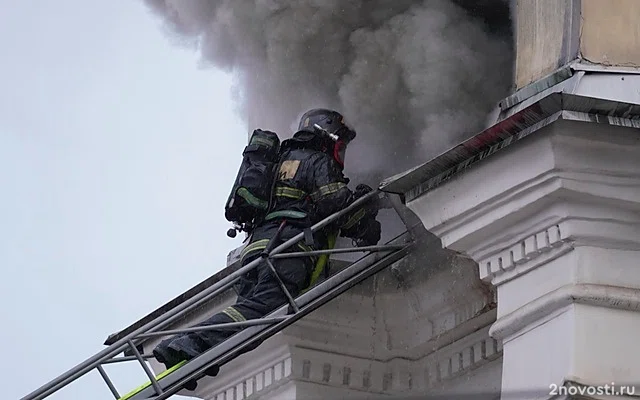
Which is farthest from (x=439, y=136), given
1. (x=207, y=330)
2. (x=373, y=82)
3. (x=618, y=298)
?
(x=618, y=298)

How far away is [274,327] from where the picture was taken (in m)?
9.26

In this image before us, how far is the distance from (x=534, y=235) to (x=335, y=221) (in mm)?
→ 1796

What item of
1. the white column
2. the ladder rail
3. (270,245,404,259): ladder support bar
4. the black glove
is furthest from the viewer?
the black glove

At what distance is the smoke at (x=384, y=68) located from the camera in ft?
36.8

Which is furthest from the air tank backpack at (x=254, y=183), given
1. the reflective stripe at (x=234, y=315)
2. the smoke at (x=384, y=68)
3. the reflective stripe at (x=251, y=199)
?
the smoke at (x=384, y=68)

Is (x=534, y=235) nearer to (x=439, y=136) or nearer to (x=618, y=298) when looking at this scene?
(x=618, y=298)

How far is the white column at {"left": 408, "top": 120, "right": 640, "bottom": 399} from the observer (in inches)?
309

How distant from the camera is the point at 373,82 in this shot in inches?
451

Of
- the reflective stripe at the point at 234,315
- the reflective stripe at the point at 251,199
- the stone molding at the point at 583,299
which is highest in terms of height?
the reflective stripe at the point at 251,199

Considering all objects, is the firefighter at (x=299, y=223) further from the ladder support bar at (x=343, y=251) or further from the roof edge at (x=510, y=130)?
the roof edge at (x=510, y=130)

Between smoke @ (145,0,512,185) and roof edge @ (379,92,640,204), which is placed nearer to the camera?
roof edge @ (379,92,640,204)

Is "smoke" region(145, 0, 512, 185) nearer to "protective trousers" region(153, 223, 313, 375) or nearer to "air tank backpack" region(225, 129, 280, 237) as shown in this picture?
"air tank backpack" region(225, 129, 280, 237)

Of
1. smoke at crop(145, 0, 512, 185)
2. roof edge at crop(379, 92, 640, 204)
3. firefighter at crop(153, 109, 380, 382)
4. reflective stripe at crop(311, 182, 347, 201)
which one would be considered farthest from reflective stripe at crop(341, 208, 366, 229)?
smoke at crop(145, 0, 512, 185)

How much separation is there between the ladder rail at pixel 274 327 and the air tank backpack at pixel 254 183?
80cm
